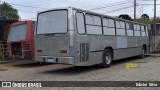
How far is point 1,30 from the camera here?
766 inches

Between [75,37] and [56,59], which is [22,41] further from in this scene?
[75,37]

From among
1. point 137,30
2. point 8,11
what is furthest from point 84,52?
point 8,11

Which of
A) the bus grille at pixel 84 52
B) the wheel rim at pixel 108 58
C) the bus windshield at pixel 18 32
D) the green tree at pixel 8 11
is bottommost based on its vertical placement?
the wheel rim at pixel 108 58

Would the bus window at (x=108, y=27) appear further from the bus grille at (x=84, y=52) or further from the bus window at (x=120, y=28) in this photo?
the bus grille at (x=84, y=52)

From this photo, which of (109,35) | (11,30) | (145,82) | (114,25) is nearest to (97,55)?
(109,35)

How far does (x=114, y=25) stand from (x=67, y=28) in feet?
15.6

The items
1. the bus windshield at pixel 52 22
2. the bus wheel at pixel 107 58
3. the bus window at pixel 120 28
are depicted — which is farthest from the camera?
the bus window at pixel 120 28

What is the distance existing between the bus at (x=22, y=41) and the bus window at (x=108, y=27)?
3.89m

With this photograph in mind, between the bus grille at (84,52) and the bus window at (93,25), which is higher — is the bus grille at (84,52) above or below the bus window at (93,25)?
below

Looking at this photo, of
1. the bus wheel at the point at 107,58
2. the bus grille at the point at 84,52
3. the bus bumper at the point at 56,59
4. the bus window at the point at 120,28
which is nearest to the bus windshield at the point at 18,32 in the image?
the bus bumper at the point at 56,59

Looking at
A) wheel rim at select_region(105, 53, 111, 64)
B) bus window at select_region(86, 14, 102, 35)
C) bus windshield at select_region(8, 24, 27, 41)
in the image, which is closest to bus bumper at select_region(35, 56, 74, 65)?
bus window at select_region(86, 14, 102, 35)

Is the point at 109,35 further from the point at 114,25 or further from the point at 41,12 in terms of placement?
the point at 41,12

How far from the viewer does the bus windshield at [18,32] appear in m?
16.5

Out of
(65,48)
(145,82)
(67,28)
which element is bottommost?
(145,82)
